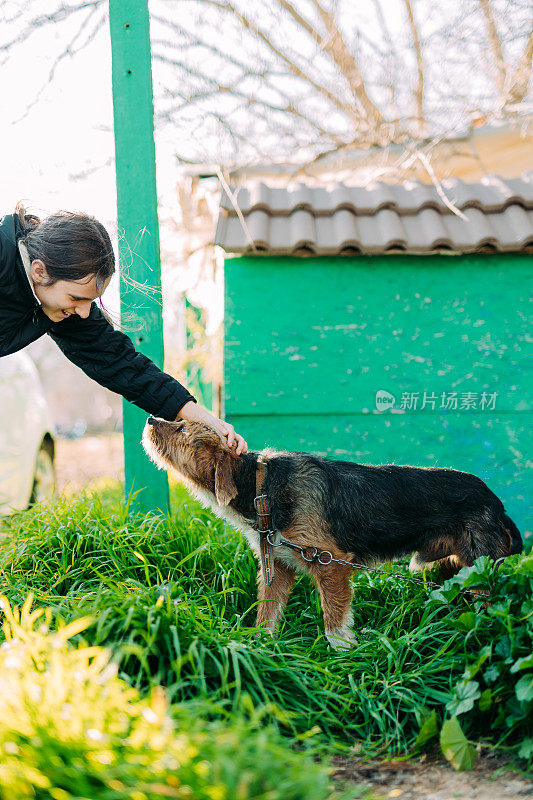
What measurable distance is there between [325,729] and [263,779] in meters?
1.20

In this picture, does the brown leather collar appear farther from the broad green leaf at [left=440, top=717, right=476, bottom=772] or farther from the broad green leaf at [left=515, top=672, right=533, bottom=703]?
the broad green leaf at [left=515, top=672, right=533, bottom=703]

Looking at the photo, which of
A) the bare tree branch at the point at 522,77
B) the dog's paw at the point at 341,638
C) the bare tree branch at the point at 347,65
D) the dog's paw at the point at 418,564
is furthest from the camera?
the bare tree branch at the point at 522,77

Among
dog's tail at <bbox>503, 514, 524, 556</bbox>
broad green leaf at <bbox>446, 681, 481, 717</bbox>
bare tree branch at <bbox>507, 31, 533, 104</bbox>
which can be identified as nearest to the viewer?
broad green leaf at <bbox>446, 681, 481, 717</bbox>

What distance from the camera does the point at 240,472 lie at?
13.3ft

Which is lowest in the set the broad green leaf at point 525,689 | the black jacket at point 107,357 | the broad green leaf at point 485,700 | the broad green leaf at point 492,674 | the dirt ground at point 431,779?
the dirt ground at point 431,779

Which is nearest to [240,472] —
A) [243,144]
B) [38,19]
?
[38,19]

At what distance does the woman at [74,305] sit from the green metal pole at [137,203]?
39.7 inches

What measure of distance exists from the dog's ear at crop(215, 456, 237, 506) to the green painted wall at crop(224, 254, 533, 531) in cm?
146

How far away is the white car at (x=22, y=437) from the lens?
5.25 metres

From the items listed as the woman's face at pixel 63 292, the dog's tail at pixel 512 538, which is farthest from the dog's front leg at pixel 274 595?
the woman's face at pixel 63 292

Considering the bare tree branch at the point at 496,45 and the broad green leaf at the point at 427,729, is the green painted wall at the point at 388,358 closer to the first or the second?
the broad green leaf at the point at 427,729

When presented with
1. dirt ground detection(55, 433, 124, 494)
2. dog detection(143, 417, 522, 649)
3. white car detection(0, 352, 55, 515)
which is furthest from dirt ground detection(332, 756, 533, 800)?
dirt ground detection(55, 433, 124, 494)

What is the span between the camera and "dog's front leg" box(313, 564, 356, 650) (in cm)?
370

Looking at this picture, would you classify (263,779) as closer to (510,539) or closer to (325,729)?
(325,729)
